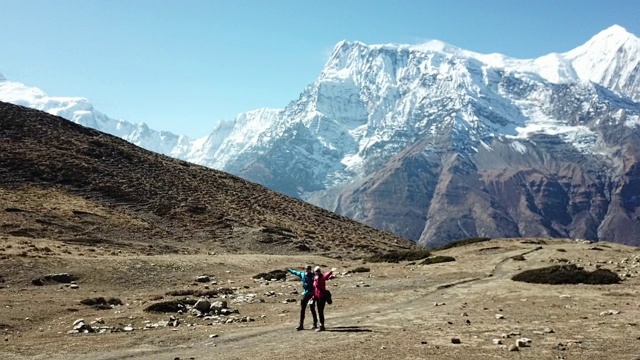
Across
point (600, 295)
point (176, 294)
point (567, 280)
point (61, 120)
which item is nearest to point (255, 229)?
point (176, 294)

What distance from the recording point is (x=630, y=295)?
1168 inches

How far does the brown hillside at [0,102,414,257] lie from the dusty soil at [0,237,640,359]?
12190 millimetres

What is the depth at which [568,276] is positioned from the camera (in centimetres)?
3603

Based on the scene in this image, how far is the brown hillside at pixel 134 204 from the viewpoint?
60.9 m

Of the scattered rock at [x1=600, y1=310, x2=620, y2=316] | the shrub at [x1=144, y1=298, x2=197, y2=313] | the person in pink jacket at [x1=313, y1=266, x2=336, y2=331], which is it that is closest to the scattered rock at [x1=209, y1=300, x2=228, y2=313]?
the shrub at [x1=144, y1=298, x2=197, y2=313]

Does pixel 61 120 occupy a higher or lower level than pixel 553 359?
higher

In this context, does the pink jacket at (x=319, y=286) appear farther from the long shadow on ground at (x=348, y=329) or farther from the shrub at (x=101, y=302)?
the shrub at (x=101, y=302)

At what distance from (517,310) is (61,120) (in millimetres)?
102078

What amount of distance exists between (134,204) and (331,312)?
55.2 m

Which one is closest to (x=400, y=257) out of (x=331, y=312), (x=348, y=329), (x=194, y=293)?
(x=194, y=293)

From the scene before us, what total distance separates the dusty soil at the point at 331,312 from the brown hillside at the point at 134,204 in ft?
40.0

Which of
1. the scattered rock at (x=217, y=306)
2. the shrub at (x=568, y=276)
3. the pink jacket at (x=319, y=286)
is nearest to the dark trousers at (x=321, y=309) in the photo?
the pink jacket at (x=319, y=286)

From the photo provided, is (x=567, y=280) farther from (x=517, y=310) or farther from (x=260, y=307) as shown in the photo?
(x=260, y=307)

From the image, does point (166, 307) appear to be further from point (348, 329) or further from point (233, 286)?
point (233, 286)
